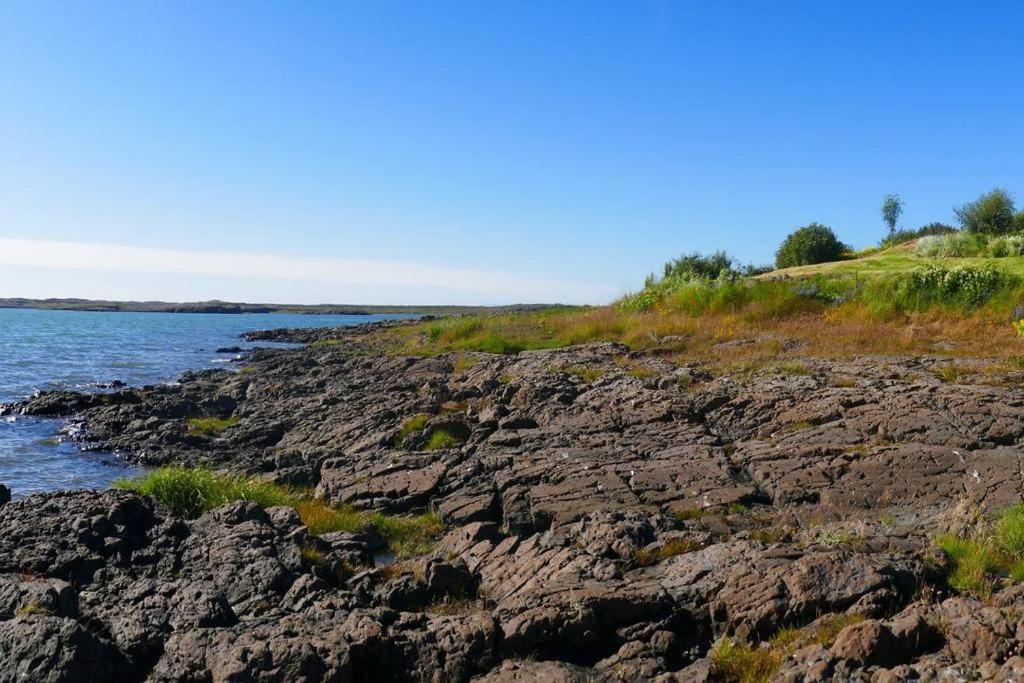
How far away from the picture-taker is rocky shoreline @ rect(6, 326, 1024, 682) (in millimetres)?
6168

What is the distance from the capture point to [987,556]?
7.02 metres

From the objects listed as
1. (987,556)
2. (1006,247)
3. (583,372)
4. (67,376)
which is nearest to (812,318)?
(583,372)

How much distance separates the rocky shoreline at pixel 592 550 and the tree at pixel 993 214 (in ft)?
67.7

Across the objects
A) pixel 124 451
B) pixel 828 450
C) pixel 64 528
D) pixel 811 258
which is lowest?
pixel 124 451

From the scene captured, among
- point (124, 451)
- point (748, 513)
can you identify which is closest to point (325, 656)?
point (748, 513)

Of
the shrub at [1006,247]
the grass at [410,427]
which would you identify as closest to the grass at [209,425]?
the grass at [410,427]

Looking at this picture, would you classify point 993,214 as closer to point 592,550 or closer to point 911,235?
point 911,235

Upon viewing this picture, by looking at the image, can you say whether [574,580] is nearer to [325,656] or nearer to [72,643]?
[325,656]

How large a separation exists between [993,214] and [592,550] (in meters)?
31.9

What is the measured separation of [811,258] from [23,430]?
34.6 metres

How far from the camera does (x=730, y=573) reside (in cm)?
699

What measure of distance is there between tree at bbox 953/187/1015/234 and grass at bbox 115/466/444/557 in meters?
30.7

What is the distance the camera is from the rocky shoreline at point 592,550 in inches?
243

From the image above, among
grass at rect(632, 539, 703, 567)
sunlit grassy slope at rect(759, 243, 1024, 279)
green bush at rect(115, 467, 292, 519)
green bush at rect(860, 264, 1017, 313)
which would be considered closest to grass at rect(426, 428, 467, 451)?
green bush at rect(115, 467, 292, 519)
